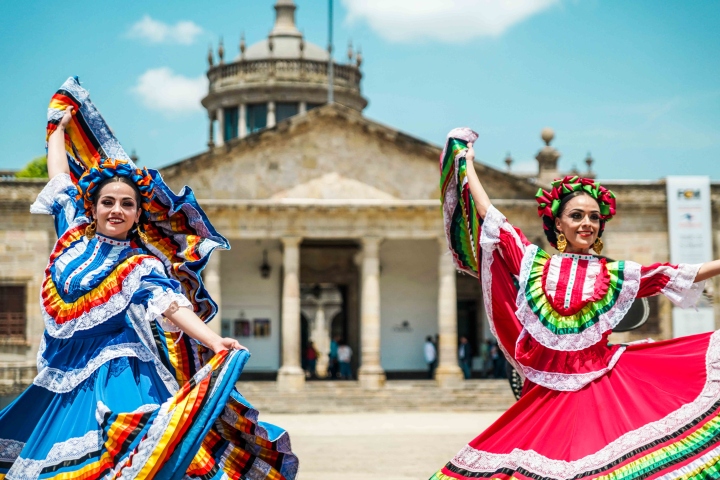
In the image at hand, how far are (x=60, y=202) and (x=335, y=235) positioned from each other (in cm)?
2262

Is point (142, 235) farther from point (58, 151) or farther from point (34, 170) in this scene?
point (34, 170)

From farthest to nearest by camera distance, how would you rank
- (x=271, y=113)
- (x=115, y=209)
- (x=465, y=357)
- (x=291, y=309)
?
(x=271, y=113)
(x=465, y=357)
(x=291, y=309)
(x=115, y=209)

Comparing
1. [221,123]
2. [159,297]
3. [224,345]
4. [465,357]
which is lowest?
[465,357]

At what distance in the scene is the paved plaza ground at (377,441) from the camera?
10.4 m

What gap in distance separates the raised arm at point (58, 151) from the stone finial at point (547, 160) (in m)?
25.2

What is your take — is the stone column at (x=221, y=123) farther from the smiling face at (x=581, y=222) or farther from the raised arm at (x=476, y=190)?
the smiling face at (x=581, y=222)

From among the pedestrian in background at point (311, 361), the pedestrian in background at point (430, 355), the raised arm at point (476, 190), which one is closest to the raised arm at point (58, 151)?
the raised arm at point (476, 190)

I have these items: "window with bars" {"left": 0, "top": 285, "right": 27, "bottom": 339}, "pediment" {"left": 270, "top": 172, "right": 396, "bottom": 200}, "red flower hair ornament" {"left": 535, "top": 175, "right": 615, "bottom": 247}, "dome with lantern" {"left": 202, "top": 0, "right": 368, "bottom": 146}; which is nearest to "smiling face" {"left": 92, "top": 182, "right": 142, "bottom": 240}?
"red flower hair ornament" {"left": 535, "top": 175, "right": 615, "bottom": 247}

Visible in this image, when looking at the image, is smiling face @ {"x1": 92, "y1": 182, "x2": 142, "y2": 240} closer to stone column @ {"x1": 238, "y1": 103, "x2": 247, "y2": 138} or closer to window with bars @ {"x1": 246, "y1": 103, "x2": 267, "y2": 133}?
stone column @ {"x1": 238, "y1": 103, "x2": 247, "y2": 138}

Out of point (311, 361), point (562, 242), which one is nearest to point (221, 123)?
point (311, 361)

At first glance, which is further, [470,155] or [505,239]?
[470,155]

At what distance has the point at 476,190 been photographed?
5.67m

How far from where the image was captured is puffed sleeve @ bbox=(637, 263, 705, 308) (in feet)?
17.3

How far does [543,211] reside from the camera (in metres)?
5.60
